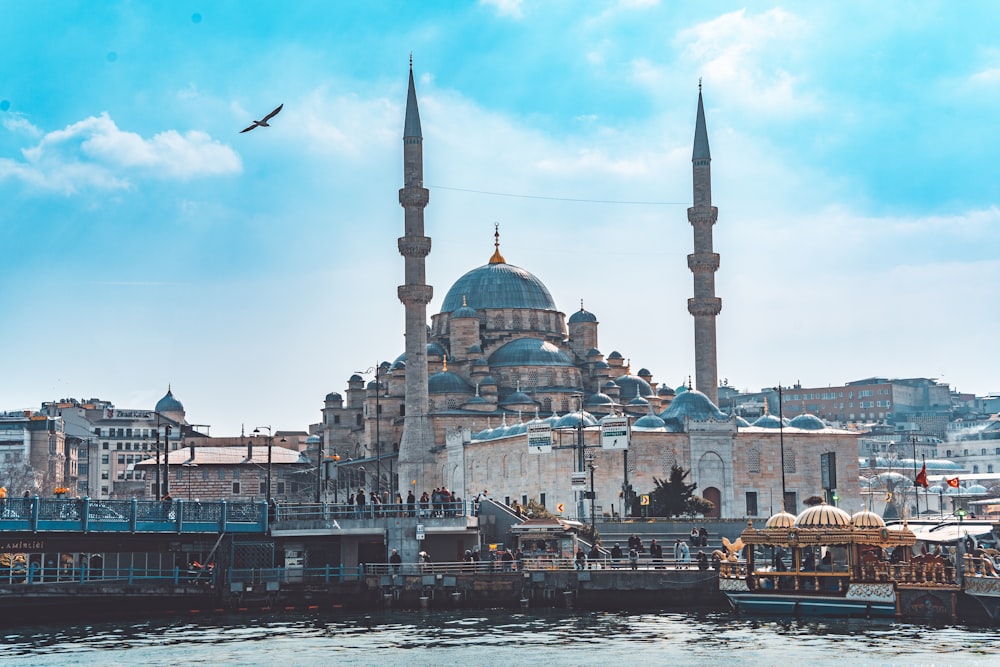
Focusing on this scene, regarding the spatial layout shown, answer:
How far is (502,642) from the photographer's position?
92.7 ft

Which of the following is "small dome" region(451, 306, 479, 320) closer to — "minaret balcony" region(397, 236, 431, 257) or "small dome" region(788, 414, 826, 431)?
"minaret balcony" region(397, 236, 431, 257)

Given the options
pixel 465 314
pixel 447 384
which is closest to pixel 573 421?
pixel 447 384

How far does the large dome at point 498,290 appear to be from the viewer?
3123 inches

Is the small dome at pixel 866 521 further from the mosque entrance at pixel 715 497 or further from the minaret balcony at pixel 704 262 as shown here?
the minaret balcony at pixel 704 262

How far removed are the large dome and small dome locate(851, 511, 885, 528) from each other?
155 ft

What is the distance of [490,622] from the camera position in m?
31.9

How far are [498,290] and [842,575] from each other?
159 ft

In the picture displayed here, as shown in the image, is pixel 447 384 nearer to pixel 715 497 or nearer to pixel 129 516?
pixel 715 497

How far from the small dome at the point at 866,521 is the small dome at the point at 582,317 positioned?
162ft

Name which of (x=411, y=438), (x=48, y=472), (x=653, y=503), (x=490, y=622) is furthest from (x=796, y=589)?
(x=48, y=472)

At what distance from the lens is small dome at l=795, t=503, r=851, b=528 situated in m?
32.5

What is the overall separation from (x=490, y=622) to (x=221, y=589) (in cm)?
776

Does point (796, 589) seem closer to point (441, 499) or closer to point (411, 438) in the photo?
point (441, 499)

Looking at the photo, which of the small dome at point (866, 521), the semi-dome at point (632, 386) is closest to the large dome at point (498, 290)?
the semi-dome at point (632, 386)
